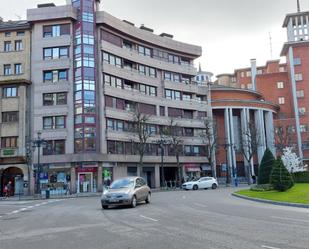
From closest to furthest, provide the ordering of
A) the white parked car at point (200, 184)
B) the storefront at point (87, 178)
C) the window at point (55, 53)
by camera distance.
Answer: the white parked car at point (200, 184)
the storefront at point (87, 178)
the window at point (55, 53)

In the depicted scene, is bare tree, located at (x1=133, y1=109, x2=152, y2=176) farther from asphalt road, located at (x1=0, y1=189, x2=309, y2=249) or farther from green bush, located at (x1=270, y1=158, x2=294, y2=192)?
asphalt road, located at (x1=0, y1=189, x2=309, y2=249)

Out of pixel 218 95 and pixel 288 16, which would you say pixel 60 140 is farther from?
pixel 288 16

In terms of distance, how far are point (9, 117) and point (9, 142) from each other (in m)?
3.36

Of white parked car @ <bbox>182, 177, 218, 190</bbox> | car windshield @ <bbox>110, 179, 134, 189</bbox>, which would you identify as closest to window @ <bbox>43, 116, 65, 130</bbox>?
white parked car @ <bbox>182, 177, 218, 190</bbox>

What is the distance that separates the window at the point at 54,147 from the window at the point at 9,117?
5734mm

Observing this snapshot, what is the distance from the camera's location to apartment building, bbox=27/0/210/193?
4828 cm

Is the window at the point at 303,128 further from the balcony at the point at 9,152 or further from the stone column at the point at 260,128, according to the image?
the balcony at the point at 9,152

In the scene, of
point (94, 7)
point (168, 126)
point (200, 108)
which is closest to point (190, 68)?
point (200, 108)

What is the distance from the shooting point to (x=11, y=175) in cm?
5006

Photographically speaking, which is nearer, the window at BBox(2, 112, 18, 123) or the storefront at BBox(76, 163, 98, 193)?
Answer: the storefront at BBox(76, 163, 98, 193)

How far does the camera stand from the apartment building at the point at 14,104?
160 feet

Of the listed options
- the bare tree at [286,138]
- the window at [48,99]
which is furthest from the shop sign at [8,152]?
the bare tree at [286,138]

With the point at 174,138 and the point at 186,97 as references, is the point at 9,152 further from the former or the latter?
the point at 186,97

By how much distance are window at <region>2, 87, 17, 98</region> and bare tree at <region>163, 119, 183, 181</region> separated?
2129 cm
